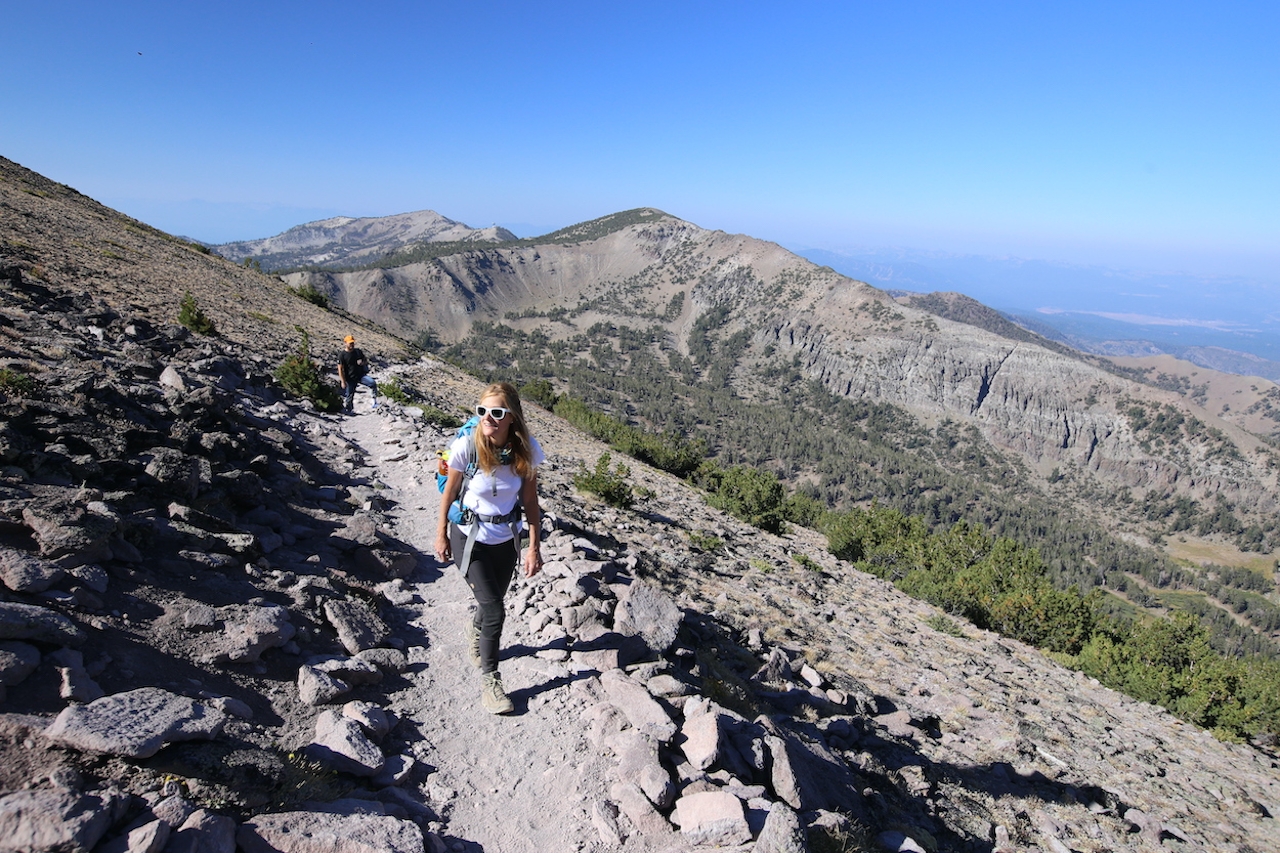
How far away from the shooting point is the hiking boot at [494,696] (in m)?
5.31

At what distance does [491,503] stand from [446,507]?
1.49 ft

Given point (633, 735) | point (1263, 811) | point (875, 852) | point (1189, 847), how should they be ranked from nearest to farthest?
1. point (875, 852)
2. point (633, 735)
3. point (1189, 847)
4. point (1263, 811)

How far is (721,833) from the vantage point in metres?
4.08

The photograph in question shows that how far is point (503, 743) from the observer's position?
5.04 meters

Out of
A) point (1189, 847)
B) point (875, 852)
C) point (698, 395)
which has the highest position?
point (875, 852)

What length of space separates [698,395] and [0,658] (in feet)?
516

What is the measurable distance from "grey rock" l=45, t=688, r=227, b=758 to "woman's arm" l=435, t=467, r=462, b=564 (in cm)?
189

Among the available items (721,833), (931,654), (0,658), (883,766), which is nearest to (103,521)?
(0,658)

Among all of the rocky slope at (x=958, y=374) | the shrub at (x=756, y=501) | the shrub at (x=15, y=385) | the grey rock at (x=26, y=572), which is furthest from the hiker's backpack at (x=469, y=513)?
the rocky slope at (x=958, y=374)

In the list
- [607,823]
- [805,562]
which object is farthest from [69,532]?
[805,562]

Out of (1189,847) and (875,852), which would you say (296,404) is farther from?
(1189,847)

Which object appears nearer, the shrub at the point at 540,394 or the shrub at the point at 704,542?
the shrub at the point at 704,542

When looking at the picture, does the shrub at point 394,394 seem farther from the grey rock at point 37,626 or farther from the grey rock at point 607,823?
the grey rock at point 607,823

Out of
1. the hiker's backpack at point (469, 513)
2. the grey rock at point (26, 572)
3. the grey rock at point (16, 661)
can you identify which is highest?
the hiker's backpack at point (469, 513)
